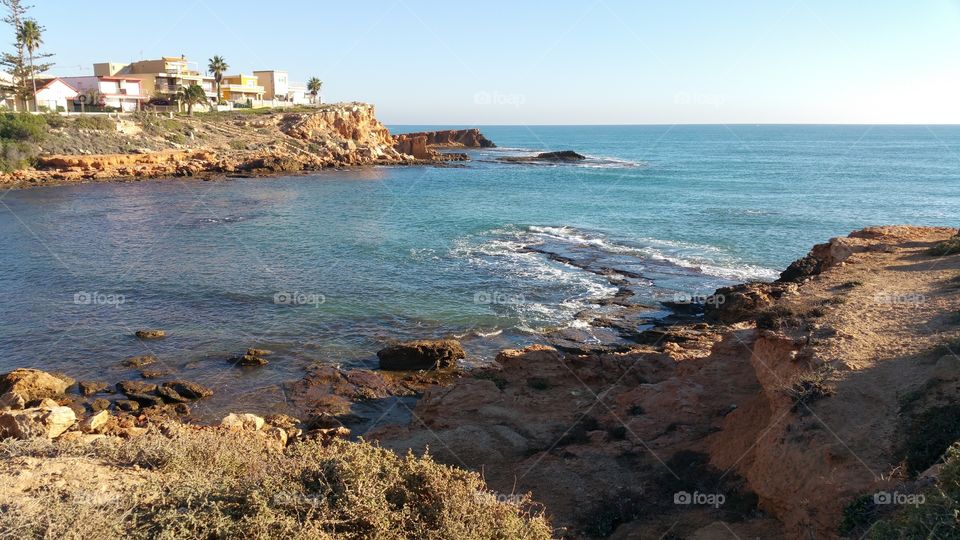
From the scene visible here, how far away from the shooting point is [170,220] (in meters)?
38.1

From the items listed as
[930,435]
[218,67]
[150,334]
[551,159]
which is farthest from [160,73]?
[930,435]

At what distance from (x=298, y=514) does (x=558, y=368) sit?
1115 cm

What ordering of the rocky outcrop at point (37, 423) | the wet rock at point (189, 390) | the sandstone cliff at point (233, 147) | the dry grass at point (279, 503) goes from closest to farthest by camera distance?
1. the dry grass at point (279, 503)
2. the rocky outcrop at point (37, 423)
3. the wet rock at point (189, 390)
4. the sandstone cliff at point (233, 147)

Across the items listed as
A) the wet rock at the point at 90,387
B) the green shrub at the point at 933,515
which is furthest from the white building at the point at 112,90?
the green shrub at the point at 933,515

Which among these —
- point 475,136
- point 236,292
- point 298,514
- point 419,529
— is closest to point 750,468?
point 419,529

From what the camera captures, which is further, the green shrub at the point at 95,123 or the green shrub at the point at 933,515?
the green shrub at the point at 95,123

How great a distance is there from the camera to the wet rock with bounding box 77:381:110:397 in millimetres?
15961

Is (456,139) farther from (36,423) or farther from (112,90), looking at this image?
(36,423)

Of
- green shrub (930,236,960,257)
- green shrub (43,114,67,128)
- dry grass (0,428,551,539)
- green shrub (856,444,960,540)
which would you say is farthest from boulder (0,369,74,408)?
green shrub (43,114,67,128)

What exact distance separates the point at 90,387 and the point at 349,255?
15.6 metres

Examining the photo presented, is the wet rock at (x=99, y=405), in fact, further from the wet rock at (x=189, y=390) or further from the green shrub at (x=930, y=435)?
Answer: the green shrub at (x=930, y=435)

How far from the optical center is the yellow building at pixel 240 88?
9256cm

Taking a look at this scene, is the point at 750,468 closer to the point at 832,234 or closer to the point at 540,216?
the point at 832,234

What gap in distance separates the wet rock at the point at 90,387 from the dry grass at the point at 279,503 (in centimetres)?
984
